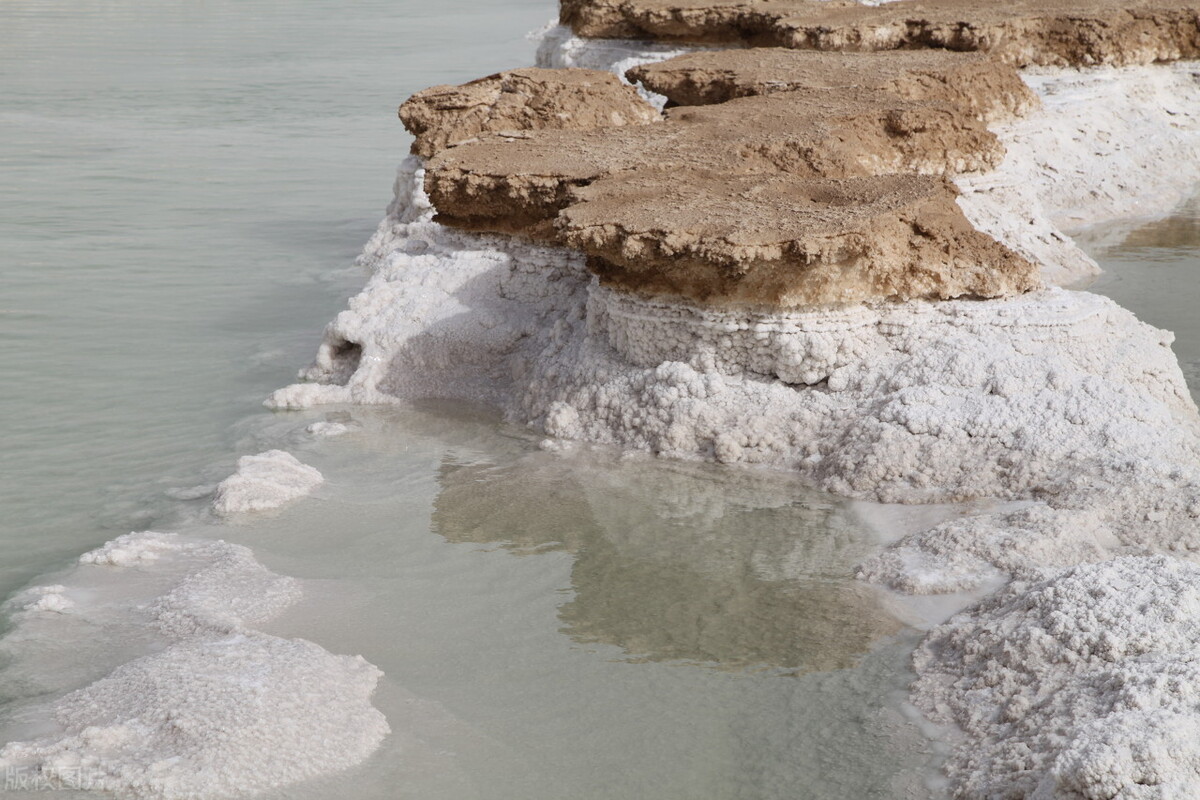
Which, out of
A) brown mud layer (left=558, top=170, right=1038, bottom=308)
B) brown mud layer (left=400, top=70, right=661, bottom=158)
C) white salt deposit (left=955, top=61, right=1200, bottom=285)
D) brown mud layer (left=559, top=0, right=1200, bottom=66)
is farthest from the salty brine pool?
brown mud layer (left=559, top=0, right=1200, bottom=66)

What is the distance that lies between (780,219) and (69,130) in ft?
33.4

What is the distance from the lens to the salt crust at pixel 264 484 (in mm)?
4980

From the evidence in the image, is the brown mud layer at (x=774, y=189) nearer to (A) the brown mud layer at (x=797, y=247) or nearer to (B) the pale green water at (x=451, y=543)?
(A) the brown mud layer at (x=797, y=247)

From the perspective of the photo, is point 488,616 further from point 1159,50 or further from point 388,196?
point 1159,50

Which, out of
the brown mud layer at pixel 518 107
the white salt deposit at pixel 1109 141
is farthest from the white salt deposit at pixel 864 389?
the white salt deposit at pixel 1109 141

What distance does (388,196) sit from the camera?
11297 mm

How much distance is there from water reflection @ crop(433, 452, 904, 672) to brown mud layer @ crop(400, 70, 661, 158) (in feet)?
10.9

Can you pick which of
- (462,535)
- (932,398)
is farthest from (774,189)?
(462,535)

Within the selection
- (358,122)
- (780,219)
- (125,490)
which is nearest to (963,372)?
(780,219)

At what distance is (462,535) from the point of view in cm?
484

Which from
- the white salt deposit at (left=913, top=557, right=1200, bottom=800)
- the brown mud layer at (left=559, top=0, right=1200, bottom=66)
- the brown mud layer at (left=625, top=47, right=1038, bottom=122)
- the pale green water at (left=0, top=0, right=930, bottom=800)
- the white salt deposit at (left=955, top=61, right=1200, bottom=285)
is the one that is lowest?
the pale green water at (left=0, top=0, right=930, bottom=800)

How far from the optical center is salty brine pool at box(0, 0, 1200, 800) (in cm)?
347

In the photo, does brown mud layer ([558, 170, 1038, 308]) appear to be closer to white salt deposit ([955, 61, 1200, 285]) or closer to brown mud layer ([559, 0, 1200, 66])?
white salt deposit ([955, 61, 1200, 285])

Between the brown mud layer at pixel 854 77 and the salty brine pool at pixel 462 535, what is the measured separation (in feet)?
4.45
